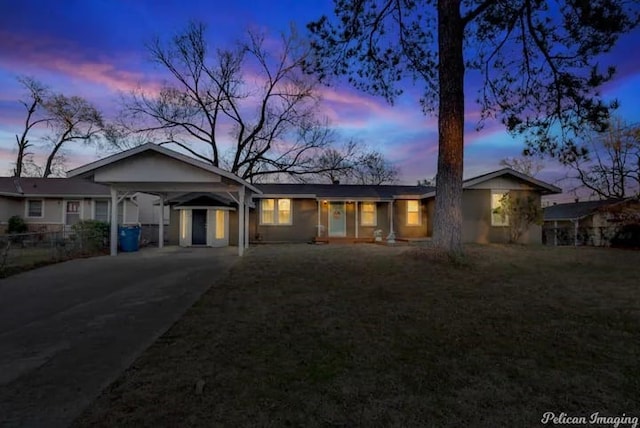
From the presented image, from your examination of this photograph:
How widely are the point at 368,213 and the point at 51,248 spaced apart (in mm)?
14228

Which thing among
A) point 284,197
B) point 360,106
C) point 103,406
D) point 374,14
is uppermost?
point 374,14

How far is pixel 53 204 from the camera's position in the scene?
849 inches

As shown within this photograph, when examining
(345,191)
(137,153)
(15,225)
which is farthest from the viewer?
(345,191)

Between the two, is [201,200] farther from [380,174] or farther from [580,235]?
[380,174]

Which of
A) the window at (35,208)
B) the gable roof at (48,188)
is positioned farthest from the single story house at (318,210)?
the window at (35,208)

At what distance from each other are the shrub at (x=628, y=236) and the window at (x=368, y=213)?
38.4 feet

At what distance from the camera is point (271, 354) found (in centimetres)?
409

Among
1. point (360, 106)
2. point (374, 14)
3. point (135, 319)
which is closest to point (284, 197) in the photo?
point (360, 106)

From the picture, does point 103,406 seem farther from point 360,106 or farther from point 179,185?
point 360,106

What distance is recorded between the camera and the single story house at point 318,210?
17.5 metres

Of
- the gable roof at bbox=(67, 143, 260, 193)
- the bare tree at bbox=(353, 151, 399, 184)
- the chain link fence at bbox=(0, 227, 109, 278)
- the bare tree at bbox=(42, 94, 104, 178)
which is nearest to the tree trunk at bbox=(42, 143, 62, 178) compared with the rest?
the bare tree at bbox=(42, 94, 104, 178)

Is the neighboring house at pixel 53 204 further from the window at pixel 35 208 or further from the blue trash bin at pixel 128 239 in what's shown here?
the blue trash bin at pixel 128 239

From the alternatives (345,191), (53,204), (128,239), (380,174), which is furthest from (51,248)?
(380,174)

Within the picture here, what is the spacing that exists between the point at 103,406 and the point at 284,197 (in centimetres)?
1709
